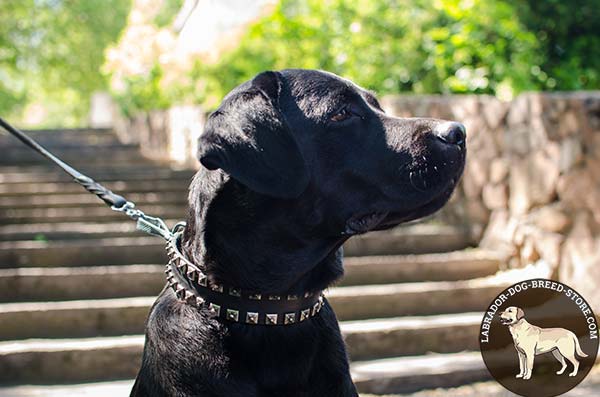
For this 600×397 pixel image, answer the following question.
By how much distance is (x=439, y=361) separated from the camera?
17.0 ft

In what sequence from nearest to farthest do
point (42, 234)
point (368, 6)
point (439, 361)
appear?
point (439, 361) < point (42, 234) < point (368, 6)

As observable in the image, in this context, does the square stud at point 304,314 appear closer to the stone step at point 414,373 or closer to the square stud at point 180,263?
the square stud at point 180,263

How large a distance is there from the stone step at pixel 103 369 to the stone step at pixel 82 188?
3.40 metres

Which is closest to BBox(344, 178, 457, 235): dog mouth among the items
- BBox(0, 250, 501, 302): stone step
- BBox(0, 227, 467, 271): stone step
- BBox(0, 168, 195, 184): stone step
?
BBox(0, 250, 501, 302): stone step

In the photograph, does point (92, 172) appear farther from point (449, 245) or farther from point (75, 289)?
point (449, 245)

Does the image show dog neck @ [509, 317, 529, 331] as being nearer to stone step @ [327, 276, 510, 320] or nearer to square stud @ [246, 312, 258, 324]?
stone step @ [327, 276, 510, 320]

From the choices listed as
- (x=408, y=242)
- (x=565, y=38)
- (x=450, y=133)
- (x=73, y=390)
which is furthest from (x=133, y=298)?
(x=565, y=38)

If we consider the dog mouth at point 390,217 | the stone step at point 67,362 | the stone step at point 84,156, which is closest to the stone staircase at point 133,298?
the stone step at point 67,362

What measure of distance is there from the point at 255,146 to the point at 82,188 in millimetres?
6557

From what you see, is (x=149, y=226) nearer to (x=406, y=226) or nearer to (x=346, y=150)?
(x=346, y=150)

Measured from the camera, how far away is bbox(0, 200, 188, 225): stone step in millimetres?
7223

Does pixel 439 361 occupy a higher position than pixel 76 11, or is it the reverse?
pixel 76 11

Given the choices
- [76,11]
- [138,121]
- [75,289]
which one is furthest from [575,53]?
[76,11]

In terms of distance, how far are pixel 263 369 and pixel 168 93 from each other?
10.7m
